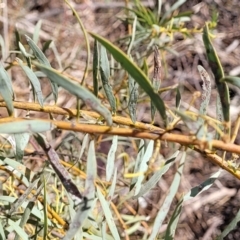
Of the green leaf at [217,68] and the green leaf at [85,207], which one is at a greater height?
the green leaf at [217,68]

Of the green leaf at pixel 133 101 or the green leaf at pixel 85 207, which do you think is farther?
the green leaf at pixel 133 101

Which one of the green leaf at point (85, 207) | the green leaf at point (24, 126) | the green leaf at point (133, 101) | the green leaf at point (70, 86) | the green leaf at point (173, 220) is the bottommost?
the green leaf at point (173, 220)

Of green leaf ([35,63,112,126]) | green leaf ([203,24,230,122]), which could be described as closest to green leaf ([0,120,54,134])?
green leaf ([35,63,112,126])

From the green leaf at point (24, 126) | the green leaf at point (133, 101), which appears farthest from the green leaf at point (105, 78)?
the green leaf at point (24, 126)

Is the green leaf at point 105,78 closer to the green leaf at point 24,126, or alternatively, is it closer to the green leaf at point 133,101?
the green leaf at point 133,101

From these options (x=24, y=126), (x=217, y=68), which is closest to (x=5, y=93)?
(x=24, y=126)

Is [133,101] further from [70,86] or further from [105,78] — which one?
[70,86]

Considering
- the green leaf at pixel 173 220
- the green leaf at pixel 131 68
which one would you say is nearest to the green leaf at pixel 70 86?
the green leaf at pixel 131 68

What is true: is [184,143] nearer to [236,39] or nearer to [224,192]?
[224,192]

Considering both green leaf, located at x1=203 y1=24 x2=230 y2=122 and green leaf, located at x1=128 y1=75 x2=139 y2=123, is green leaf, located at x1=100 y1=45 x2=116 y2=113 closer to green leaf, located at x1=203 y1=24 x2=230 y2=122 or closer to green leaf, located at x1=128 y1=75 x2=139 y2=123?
green leaf, located at x1=128 y1=75 x2=139 y2=123

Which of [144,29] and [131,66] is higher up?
[131,66]

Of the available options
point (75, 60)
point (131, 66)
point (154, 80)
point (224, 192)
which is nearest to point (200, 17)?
point (75, 60)
